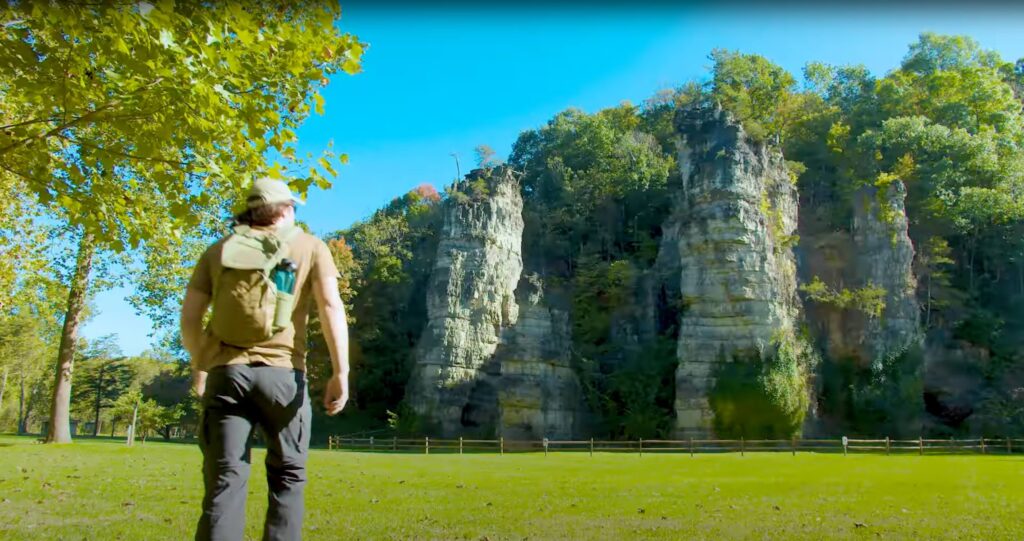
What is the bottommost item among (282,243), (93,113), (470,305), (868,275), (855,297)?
(282,243)

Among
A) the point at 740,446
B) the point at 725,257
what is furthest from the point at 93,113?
the point at 725,257

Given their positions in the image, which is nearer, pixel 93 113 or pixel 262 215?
pixel 262 215

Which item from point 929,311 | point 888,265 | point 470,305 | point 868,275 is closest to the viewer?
point 888,265

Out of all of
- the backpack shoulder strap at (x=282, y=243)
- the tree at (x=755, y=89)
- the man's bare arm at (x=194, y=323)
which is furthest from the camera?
the tree at (x=755, y=89)

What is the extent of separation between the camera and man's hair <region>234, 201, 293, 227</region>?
13.1ft

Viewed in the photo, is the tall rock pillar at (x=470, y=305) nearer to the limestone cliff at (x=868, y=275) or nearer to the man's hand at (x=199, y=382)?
the limestone cliff at (x=868, y=275)

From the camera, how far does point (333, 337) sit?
12.9ft

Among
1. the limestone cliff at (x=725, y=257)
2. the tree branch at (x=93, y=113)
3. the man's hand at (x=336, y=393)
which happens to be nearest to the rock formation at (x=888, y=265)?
the limestone cliff at (x=725, y=257)

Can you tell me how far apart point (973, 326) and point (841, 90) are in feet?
91.4

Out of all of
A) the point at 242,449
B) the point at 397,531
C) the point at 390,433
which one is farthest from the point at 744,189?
the point at 242,449

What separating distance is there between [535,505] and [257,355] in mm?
6913

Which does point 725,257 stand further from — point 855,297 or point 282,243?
point 282,243

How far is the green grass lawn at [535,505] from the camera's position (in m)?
7.33

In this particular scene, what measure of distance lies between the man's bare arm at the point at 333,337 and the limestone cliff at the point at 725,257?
1403 inches
